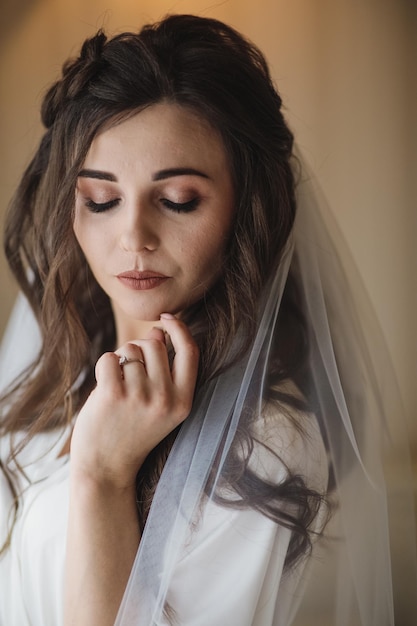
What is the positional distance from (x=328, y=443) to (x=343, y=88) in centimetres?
71

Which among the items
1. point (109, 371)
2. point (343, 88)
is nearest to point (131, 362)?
point (109, 371)

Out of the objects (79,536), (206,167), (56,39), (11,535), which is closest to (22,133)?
(56,39)

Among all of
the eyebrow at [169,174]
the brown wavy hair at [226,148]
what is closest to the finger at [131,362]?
the brown wavy hair at [226,148]

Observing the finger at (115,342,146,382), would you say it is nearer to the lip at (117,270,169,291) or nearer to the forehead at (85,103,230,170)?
the lip at (117,270,169,291)

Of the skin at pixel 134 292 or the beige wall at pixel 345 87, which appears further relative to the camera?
the beige wall at pixel 345 87

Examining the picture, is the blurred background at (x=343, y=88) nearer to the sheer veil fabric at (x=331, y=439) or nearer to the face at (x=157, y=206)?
the sheer veil fabric at (x=331, y=439)

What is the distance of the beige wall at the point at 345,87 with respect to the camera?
1.42 metres

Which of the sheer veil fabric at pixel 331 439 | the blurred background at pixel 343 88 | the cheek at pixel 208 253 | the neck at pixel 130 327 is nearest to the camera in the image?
the sheer veil fabric at pixel 331 439

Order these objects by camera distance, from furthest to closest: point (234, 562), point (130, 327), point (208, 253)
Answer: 1. point (130, 327)
2. point (208, 253)
3. point (234, 562)

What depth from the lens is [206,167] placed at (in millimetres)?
1045

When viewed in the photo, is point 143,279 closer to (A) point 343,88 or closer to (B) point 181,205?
(B) point 181,205

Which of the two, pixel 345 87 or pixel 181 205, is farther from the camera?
pixel 345 87

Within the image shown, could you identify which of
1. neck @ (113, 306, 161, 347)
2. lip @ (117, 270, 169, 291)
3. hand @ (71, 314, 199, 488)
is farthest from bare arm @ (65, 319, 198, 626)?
neck @ (113, 306, 161, 347)

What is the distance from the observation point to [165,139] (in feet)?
3.38
